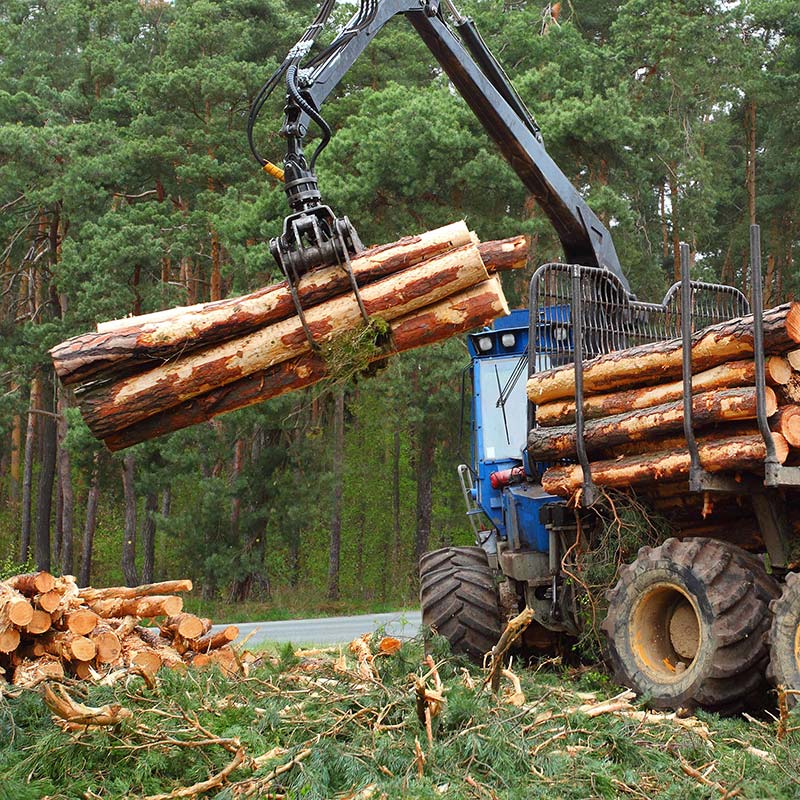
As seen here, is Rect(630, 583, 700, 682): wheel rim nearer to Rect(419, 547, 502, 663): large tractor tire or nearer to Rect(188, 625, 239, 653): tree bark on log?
Rect(419, 547, 502, 663): large tractor tire

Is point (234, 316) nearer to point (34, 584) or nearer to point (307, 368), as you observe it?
point (307, 368)

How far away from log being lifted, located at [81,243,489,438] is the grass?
5.23ft

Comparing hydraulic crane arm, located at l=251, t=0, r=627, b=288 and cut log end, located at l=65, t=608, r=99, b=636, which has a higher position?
hydraulic crane arm, located at l=251, t=0, r=627, b=288

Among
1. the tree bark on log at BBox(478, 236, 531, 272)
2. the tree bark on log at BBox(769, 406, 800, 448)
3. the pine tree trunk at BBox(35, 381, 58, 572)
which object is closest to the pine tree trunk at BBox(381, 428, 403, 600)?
the pine tree trunk at BBox(35, 381, 58, 572)

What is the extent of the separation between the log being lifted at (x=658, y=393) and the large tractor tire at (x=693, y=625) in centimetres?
102

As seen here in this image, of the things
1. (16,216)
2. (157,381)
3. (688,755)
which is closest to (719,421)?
(688,755)

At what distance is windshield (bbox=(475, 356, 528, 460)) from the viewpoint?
10227 mm

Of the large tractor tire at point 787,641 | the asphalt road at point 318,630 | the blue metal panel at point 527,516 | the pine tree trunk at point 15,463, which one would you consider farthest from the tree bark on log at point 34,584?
the pine tree trunk at point 15,463

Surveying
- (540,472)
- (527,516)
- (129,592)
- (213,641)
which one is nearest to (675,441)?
(540,472)

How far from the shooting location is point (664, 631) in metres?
7.78

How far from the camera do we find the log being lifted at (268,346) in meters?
6.16

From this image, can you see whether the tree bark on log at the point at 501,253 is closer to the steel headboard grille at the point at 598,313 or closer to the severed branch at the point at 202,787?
the steel headboard grille at the point at 598,313

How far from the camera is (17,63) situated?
119ft

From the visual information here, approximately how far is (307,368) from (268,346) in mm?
264
